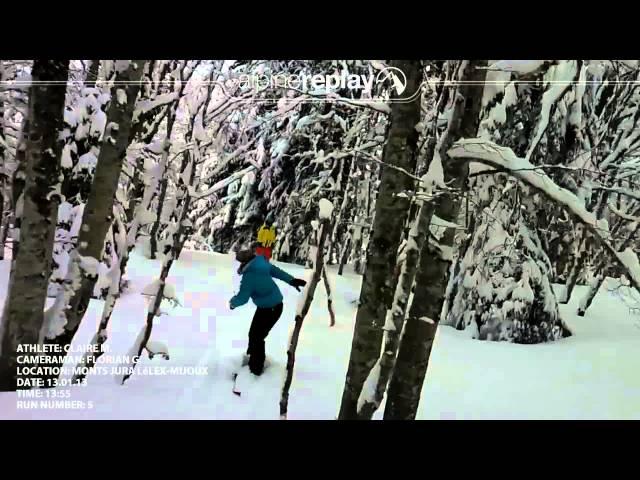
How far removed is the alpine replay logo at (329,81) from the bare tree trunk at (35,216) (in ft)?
3.24

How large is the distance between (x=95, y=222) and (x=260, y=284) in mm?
967

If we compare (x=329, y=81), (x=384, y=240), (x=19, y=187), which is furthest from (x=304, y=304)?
(x=19, y=187)

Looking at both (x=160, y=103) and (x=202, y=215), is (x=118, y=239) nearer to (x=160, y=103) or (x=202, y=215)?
(x=202, y=215)

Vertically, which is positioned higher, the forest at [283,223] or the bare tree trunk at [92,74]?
the bare tree trunk at [92,74]

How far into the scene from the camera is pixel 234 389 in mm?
2436

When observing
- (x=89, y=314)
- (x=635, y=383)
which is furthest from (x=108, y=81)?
(x=635, y=383)

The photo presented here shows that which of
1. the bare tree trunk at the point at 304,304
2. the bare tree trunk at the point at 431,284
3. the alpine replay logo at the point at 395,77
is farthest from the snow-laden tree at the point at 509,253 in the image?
the bare tree trunk at the point at 304,304

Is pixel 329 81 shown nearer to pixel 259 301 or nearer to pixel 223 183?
pixel 223 183

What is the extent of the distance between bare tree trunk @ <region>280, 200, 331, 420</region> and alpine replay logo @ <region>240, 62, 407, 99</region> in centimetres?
66

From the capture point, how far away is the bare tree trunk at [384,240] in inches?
89.1

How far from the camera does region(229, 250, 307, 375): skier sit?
247 centimetres

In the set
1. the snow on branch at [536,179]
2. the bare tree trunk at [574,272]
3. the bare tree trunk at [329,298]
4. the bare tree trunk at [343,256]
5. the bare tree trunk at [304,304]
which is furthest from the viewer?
the bare tree trunk at [574,272]

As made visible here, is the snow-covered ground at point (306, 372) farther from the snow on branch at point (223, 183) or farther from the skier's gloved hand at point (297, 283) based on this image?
the snow on branch at point (223, 183)
